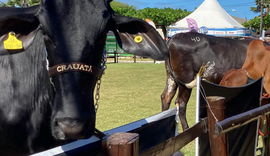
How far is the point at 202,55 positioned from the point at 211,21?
16.7m

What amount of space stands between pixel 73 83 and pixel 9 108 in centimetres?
96

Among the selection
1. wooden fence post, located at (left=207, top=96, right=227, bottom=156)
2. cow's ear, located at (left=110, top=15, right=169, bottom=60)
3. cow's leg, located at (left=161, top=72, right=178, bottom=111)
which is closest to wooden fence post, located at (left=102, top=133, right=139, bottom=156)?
cow's ear, located at (left=110, top=15, right=169, bottom=60)

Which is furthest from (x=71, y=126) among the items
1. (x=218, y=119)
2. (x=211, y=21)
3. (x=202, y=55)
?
(x=211, y=21)

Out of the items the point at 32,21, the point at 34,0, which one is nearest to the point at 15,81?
the point at 32,21

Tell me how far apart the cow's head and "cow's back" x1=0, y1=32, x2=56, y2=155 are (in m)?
0.44

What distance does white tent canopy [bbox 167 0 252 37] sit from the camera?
2217 centimetres

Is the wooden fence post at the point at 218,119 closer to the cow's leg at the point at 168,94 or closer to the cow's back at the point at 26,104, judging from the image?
the cow's back at the point at 26,104

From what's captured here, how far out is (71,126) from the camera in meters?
1.65

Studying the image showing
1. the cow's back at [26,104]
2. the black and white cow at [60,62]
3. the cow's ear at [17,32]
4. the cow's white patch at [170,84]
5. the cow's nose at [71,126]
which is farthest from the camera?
the cow's white patch at [170,84]

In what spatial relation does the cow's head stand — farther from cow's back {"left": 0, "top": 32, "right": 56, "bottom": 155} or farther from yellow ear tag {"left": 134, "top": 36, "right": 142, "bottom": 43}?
cow's back {"left": 0, "top": 32, "right": 56, "bottom": 155}

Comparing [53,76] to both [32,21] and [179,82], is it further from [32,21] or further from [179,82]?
[179,82]

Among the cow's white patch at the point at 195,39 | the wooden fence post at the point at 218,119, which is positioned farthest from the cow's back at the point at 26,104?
the cow's white patch at the point at 195,39

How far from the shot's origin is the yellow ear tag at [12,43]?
207 cm

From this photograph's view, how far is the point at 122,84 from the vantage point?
469 inches
